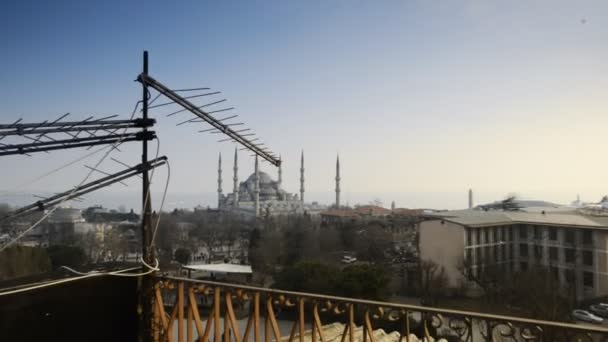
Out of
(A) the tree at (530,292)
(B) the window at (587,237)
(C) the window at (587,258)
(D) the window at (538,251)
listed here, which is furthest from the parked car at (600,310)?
(D) the window at (538,251)

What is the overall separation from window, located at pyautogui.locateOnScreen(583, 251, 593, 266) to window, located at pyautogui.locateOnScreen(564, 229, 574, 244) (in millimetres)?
697

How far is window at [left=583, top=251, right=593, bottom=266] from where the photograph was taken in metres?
15.7

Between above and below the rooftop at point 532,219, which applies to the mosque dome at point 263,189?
above

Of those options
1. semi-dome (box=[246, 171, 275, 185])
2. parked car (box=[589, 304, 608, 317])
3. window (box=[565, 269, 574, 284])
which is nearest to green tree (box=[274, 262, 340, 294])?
parked car (box=[589, 304, 608, 317])

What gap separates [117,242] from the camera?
74.1 feet

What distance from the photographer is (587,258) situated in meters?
15.9

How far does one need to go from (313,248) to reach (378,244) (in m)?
3.56

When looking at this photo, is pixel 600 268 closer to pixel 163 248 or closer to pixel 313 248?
pixel 313 248

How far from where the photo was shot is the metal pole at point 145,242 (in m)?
2.62

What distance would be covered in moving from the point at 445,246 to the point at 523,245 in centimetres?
413

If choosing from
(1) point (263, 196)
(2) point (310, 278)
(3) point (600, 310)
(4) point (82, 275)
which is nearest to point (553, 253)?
(3) point (600, 310)

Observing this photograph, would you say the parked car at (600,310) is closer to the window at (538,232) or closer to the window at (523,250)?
the window at (538,232)

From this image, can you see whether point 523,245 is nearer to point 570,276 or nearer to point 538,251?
point 538,251

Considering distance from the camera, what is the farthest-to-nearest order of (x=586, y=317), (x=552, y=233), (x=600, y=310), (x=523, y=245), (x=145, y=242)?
(x=523, y=245), (x=552, y=233), (x=600, y=310), (x=586, y=317), (x=145, y=242)
